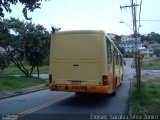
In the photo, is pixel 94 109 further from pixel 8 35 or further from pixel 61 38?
pixel 8 35

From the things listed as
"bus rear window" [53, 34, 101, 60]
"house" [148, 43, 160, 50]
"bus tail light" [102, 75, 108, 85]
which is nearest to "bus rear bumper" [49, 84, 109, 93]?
"bus tail light" [102, 75, 108, 85]

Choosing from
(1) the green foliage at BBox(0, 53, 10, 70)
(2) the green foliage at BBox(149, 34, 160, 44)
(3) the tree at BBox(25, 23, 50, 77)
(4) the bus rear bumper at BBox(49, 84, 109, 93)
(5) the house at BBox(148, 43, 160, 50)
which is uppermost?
(2) the green foliage at BBox(149, 34, 160, 44)

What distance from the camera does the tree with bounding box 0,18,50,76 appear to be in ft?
112

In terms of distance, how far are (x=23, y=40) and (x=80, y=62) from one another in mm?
19732

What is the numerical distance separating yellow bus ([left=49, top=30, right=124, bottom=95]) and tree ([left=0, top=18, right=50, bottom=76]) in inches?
712

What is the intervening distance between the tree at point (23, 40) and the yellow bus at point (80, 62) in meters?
18.1

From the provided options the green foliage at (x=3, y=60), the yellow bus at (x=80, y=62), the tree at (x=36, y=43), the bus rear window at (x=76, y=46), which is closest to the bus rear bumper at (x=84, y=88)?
→ the yellow bus at (x=80, y=62)

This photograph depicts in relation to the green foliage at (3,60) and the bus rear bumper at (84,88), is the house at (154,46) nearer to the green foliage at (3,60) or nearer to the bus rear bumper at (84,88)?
the green foliage at (3,60)

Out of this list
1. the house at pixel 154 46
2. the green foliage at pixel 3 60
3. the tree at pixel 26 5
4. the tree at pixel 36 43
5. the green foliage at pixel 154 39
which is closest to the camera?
the tree at pixel 26 5

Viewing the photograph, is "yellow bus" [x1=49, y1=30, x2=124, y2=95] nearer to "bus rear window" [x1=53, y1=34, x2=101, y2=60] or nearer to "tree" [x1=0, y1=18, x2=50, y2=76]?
"bus rear window" [x1=53, y1=34, x2=101, y2=60]

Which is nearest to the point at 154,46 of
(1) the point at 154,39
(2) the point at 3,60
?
(1) the point at 154,39

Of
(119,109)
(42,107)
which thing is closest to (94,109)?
(119,109)

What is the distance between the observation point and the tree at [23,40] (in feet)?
112

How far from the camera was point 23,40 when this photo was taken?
34.8m
